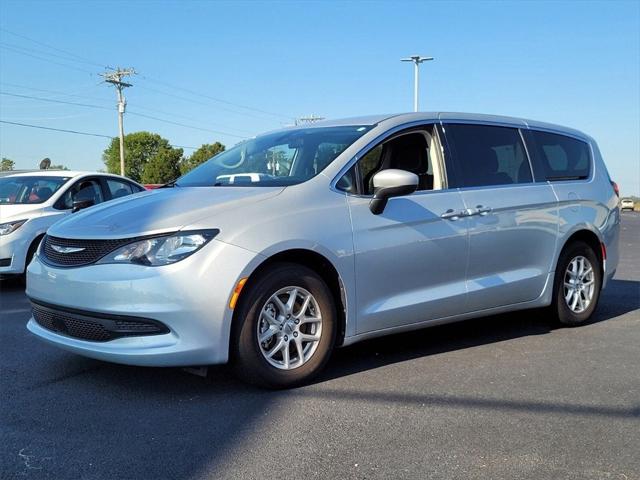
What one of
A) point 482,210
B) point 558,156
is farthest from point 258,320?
point 558,156

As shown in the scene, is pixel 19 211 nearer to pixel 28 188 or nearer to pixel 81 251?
pixel 28 188

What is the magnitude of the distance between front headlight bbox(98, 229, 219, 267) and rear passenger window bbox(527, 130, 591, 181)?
3.28 m

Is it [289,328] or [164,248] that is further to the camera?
[289,328]

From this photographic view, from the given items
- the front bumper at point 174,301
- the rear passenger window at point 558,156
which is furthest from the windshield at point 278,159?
the rear passenger window at point 558,156

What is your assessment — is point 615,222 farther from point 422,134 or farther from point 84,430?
point 84,430

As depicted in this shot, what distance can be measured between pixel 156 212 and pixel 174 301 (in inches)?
24.2

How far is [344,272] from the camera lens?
164 inches

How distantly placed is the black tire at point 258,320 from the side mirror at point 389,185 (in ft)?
2.22

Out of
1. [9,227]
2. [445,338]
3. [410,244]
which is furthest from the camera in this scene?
[9,227]

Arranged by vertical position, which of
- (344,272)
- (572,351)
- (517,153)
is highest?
(517,153)

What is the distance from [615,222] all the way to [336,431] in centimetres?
425

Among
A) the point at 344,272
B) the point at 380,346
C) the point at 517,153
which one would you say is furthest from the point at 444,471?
the point at 517,153

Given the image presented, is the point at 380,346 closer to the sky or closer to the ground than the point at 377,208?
closer to the ground

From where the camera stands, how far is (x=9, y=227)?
7.84 m
